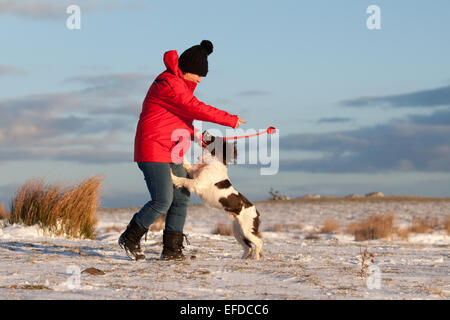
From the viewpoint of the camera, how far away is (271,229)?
17.2 m

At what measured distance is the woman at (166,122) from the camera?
20.8 feet

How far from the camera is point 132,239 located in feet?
22.1

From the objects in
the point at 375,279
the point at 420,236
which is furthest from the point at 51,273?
the point at 420,236

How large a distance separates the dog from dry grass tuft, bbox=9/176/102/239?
14.4 ft

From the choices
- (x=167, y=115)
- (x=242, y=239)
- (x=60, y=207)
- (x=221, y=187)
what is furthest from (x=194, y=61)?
(x=60, y=207)

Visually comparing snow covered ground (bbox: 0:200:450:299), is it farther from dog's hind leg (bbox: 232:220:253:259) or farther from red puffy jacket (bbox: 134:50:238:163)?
red puffy jacket (bbox: 134:50:238:163)

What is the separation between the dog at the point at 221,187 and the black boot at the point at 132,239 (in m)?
0.68

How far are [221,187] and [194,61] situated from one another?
4.98 feet

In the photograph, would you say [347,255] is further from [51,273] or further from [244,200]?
[51,273]

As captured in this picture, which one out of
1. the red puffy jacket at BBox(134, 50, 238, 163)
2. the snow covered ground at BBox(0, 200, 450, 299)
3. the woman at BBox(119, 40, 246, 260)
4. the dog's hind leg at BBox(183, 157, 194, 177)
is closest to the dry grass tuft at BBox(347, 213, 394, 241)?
the snow covered ground at BBox(0, 200, 450, 299)

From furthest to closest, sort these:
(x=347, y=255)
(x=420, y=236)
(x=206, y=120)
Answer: (x=420, y=236)
(x=347, y=255)
(x=206, y=120)

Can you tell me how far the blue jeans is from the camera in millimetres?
6363

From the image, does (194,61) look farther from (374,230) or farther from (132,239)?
(374,230)
